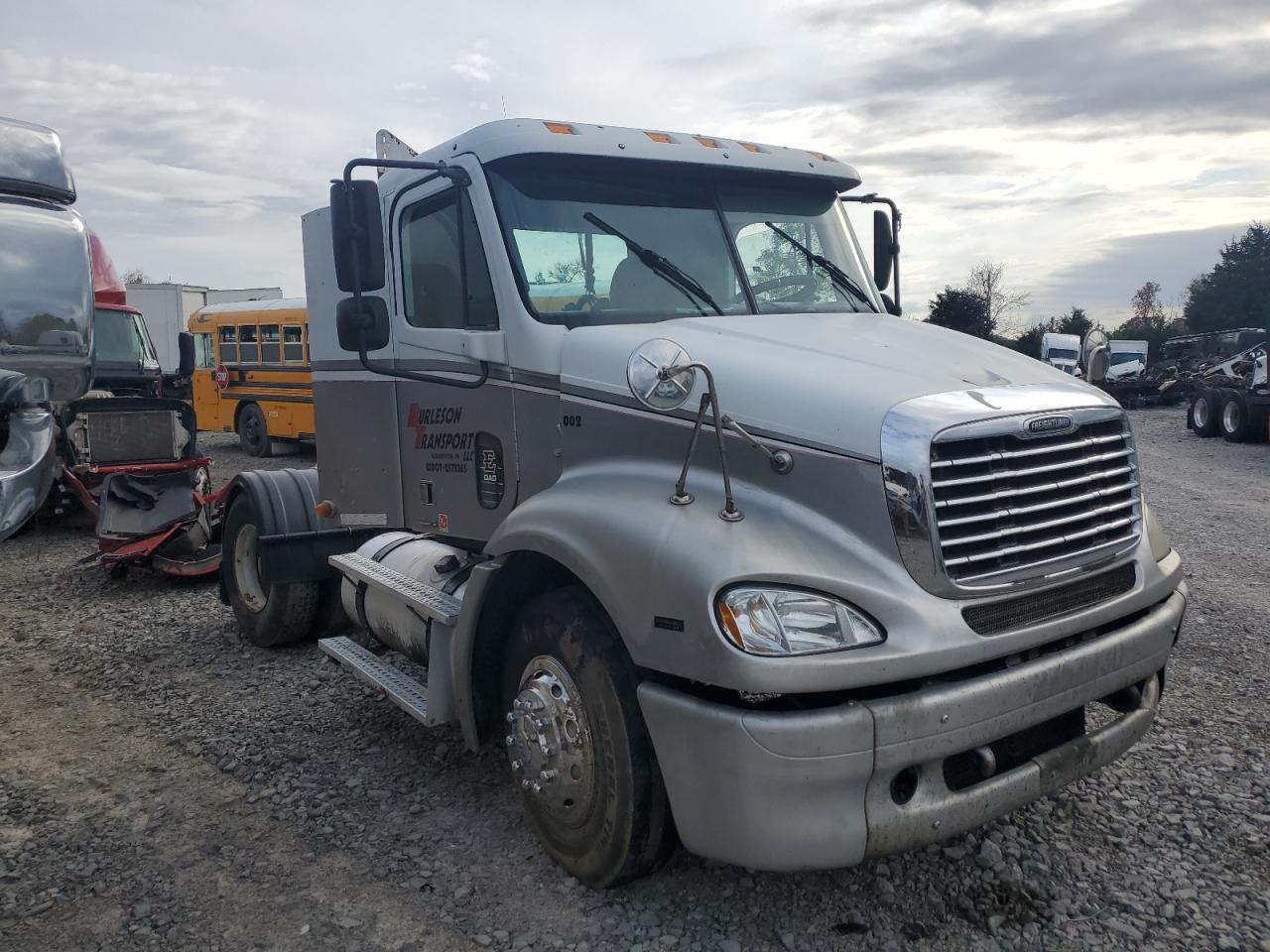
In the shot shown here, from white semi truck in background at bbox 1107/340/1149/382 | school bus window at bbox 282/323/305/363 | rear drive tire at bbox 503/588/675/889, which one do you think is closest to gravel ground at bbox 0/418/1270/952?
rear drive tire at bbox 503/588/675/889

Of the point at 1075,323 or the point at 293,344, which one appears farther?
the point at 1075,323

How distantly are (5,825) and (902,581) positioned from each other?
3.73 meters

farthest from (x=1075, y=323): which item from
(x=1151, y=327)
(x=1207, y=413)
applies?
(x=1207, y=413)

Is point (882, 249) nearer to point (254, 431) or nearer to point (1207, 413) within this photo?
point (254, 431)

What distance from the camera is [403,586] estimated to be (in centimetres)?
468

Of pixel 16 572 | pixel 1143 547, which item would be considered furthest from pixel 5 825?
pixel 16 572

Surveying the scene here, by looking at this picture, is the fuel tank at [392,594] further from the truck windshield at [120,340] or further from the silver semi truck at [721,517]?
the truck windshield at [120,340]

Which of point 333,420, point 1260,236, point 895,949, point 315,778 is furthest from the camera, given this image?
point 1260,236

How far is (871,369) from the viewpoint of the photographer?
330 centimetres

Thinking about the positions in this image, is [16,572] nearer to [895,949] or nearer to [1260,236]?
[895,949]

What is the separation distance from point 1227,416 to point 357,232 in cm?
2135

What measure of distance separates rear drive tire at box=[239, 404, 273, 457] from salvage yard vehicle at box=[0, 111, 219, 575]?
13.9ft

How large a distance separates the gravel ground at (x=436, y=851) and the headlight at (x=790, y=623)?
1077mm

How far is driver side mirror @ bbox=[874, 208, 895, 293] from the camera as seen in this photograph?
16.6ft
